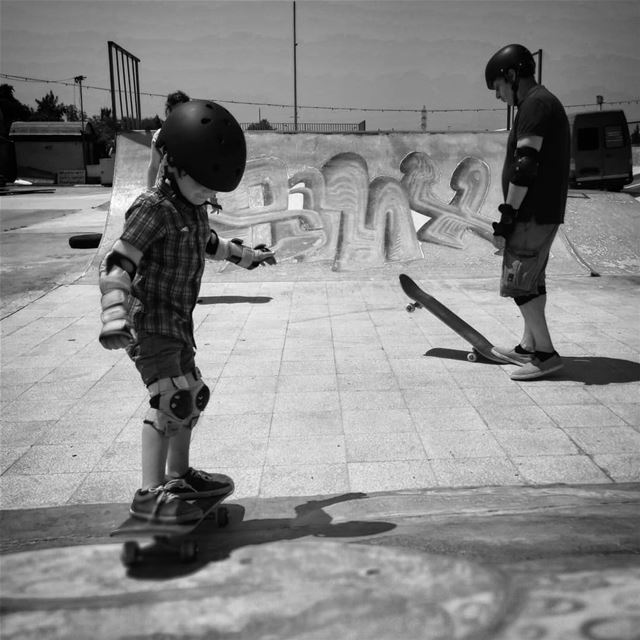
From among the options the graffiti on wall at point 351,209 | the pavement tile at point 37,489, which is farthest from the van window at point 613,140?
the pavement tile at point 37,489

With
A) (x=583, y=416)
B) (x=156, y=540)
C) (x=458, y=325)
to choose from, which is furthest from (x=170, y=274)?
(x=458, y=325)

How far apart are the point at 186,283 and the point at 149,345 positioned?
0.98ft

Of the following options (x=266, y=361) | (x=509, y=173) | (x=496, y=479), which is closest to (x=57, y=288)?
(x=266, y=361)

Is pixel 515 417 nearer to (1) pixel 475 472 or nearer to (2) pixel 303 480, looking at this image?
(1) pixel 475 472

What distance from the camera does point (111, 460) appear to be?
3.85m

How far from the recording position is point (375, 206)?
10.7 m

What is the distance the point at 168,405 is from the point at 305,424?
177 cm

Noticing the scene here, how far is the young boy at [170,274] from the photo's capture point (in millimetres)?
2650

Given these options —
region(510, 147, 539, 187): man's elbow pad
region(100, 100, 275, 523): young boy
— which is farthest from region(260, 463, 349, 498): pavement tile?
region(510, 147, 539, 187): man's elbow pad

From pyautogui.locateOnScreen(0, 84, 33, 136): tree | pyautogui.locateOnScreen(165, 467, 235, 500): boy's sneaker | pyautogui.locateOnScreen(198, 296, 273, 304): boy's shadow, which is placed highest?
pyautogui.locateOnScreen(0, 84, 33, 136): tree

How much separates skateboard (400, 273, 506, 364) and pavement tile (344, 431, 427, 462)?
5.50ft

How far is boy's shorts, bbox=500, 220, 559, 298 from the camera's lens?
16.4 ft

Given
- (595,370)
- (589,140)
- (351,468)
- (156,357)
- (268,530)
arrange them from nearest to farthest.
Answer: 1. (156,357)
2. (268,530)
3. (351,468)
4. (595,370)
5. (589,140)

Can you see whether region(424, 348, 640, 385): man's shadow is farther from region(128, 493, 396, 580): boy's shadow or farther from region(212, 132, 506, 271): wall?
region(212, 132, 506, 271): wall
